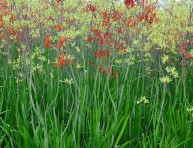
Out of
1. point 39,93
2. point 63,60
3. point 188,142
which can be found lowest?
point 188,142

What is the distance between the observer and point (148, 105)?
4465 mm

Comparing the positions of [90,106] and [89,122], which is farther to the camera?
[90,106]

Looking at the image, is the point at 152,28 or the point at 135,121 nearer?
the point at 135,121

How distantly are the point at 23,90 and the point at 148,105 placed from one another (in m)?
1.62

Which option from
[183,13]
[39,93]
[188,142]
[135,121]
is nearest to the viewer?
[188,142]

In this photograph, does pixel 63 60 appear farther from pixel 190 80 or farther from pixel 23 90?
pixel 190 80

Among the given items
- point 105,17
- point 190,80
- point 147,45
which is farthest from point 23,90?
point 190,80

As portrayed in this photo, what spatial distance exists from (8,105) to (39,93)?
458 mm

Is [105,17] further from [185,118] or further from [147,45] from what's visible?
[185,118]

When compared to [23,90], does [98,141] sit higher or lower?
lower

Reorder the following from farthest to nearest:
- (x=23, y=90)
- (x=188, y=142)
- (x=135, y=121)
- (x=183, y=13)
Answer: (x=183, y=13) → (x=23, y=90) → (x=135, y=121) → (x=188, y=142)

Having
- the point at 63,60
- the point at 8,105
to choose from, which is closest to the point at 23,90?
the point at 8,105

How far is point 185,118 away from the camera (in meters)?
4.16

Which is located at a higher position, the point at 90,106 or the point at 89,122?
the point at 90,106
